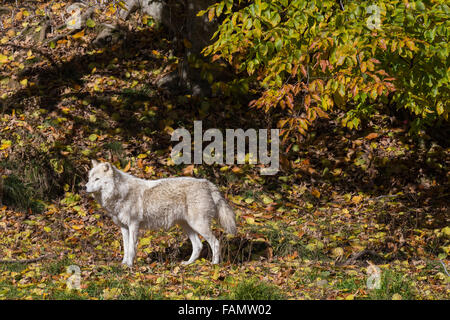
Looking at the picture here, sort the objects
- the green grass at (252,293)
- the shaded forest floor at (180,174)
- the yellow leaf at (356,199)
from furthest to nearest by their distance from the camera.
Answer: the yellow leaf at (356,199) < the shaded forest floor at (180,174) < the green grass at (252,293)

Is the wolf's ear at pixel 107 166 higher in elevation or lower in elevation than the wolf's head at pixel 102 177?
higher

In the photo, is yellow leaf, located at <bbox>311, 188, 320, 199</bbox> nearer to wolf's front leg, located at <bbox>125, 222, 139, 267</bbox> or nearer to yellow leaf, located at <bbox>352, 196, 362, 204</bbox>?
yellow leaf, located at <bbox>352, 196, 362, 204</bbox>

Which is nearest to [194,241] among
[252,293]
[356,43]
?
[252,293]

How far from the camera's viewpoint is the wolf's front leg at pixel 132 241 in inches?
271

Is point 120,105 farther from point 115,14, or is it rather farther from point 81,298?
point 81,298

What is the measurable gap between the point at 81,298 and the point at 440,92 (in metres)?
5.20

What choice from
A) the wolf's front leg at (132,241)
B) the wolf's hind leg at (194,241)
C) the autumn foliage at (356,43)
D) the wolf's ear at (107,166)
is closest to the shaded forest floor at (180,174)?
the wolf's hind leg at (194,241)

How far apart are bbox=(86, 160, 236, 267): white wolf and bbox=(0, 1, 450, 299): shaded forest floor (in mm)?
337

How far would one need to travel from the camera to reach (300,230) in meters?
8.46

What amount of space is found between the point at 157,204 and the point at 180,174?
327 cm

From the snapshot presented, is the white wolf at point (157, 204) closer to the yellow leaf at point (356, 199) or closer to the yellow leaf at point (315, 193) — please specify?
the yellow leaf at point (315, 193)

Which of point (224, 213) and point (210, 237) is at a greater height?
point (224, 213)

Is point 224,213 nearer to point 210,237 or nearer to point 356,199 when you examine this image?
point 210,237

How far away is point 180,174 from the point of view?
10.3m
